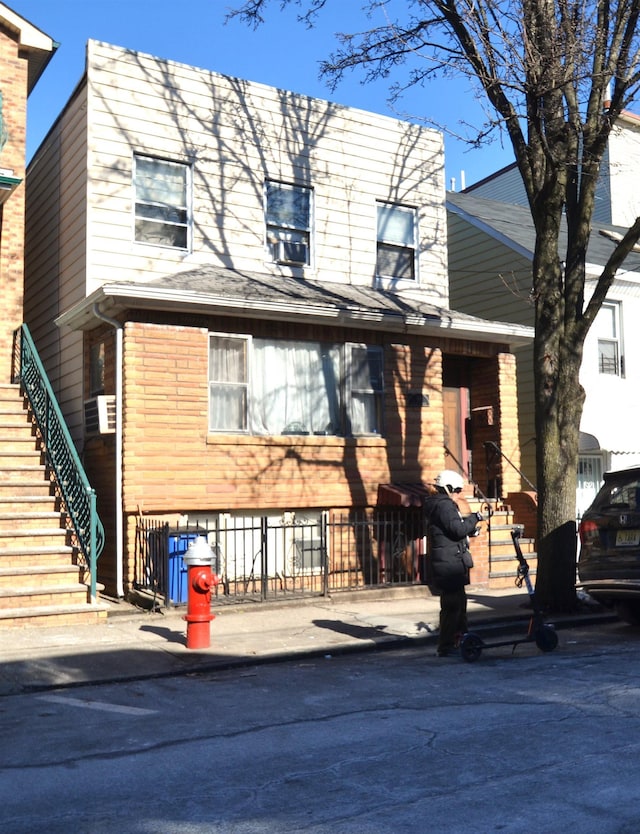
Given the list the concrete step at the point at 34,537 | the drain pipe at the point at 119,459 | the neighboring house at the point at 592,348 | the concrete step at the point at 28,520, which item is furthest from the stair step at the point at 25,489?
the neighboring house at the point at 592,348

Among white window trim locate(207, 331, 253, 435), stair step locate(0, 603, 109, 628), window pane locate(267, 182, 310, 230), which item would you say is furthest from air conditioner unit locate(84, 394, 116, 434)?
window pane locate(267, 182, 310, 230)

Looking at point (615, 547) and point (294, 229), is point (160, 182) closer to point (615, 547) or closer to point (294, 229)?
point (294, 229)

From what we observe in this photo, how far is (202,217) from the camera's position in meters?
14.0

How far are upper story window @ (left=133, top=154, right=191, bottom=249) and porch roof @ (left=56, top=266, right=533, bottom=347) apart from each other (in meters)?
0.66

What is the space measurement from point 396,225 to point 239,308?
15.3 ft

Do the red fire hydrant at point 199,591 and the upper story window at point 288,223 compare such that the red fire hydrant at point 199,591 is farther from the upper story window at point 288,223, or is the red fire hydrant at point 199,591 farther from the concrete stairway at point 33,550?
the upper story window at point 288,223

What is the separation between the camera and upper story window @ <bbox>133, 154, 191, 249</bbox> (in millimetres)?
13484

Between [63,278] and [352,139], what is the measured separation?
5.38 meters

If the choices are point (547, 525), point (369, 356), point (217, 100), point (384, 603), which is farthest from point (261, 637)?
point (217, 100)

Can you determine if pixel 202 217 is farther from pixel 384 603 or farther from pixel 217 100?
pixel 384 603

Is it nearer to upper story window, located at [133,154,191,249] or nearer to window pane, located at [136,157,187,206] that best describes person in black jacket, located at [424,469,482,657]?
upper story window, located at [133,154,191,249]

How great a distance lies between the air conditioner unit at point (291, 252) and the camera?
14742mm

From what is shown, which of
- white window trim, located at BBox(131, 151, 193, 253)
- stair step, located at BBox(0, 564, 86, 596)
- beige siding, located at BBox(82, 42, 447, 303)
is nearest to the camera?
stair step, located at BBox(0, 564, 86, 596)

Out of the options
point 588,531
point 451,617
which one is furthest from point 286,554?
point 451,617
